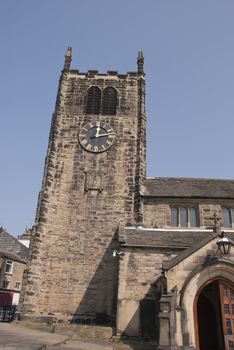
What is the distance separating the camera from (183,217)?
2116cm

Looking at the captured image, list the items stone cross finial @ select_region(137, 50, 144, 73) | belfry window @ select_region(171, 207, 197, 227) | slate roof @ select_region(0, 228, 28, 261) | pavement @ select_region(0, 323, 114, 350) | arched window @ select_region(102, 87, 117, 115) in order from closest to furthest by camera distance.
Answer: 1. pavement @ select_region(0, 323, 114, 350)
2. belfry window @ select_region(171, 207, 197, 227)
3. arched window @ select_region(102, 87, 117, 115)
4. stone cross finial @ select_region(137, 50, 144, 73)
5. slate roof @ select_region(0, 228, 28, 261)

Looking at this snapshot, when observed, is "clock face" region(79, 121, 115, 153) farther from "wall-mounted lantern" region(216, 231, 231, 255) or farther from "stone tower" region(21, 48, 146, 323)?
"wall-mounted lantern" region(216, 231, 231, 255)

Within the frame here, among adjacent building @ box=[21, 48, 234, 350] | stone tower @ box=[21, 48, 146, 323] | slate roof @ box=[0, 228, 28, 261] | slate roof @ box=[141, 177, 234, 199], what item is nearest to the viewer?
adjacent building @ box=[21, 48, 234, 350]

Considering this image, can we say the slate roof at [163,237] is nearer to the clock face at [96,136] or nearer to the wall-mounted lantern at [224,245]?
the wall-mounted lantern at [224,245]

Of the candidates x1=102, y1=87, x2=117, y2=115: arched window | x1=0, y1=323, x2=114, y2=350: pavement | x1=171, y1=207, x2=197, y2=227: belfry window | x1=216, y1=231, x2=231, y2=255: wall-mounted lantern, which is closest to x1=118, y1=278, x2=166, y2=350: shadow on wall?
x1=0, y1=323, x2=114, y2=350: pavement

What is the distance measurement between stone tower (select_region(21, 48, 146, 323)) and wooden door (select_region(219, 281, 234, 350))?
7.91 m

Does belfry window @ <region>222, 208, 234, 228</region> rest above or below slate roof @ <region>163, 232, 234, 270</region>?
above

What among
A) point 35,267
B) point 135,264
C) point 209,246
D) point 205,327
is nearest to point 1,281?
point 35,267

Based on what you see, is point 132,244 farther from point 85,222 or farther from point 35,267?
point 35,267

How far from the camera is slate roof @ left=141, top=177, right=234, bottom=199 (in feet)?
70.8

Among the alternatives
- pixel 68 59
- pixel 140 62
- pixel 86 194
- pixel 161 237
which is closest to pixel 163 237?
pixel 161 237

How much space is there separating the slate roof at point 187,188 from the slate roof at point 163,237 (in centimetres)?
323

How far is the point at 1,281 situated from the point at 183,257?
1291 inches

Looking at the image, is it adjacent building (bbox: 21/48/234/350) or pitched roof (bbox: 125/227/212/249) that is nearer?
adjacent building (bbox: 21/48/234/350)
